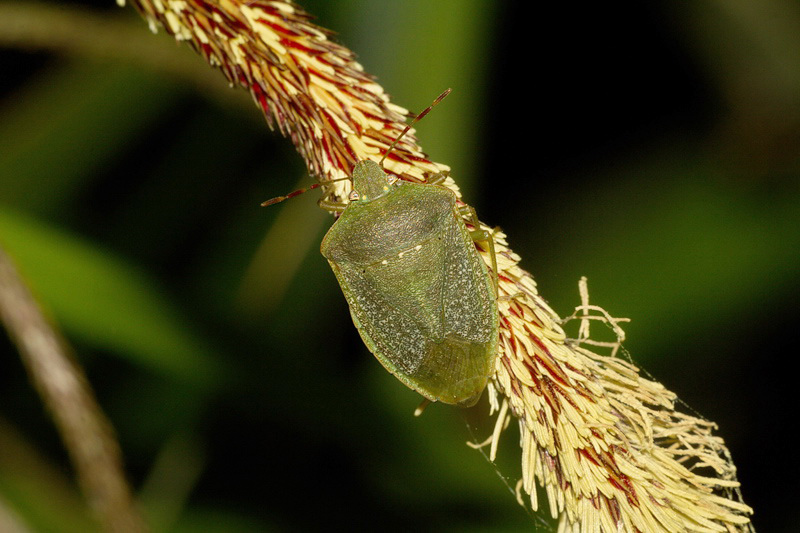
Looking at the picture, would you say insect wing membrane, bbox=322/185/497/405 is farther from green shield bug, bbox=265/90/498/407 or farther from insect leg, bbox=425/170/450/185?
insect leg, bbox=425/170/450/185

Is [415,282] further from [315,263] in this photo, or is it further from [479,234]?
[315,263]

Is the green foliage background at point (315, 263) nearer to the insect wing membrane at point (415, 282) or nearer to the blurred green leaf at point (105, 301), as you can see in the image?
the blurred green leaf at point (105, 301)

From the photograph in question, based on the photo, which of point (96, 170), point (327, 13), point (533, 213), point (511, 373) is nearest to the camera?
point (511, 373)

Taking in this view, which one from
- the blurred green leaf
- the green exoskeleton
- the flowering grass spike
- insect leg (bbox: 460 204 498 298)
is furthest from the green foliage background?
the flowering grass spike

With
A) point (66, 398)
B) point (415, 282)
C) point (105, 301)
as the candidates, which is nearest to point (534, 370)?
point (415, 282)

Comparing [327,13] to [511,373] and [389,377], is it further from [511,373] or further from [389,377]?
[511,373]

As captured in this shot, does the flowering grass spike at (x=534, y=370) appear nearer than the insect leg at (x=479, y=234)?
Yes

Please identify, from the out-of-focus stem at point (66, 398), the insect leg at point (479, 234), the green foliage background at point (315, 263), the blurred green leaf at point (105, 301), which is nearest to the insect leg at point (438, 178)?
the insect leg at point (479, 234)

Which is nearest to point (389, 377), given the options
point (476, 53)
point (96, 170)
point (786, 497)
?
point (476, 53)
